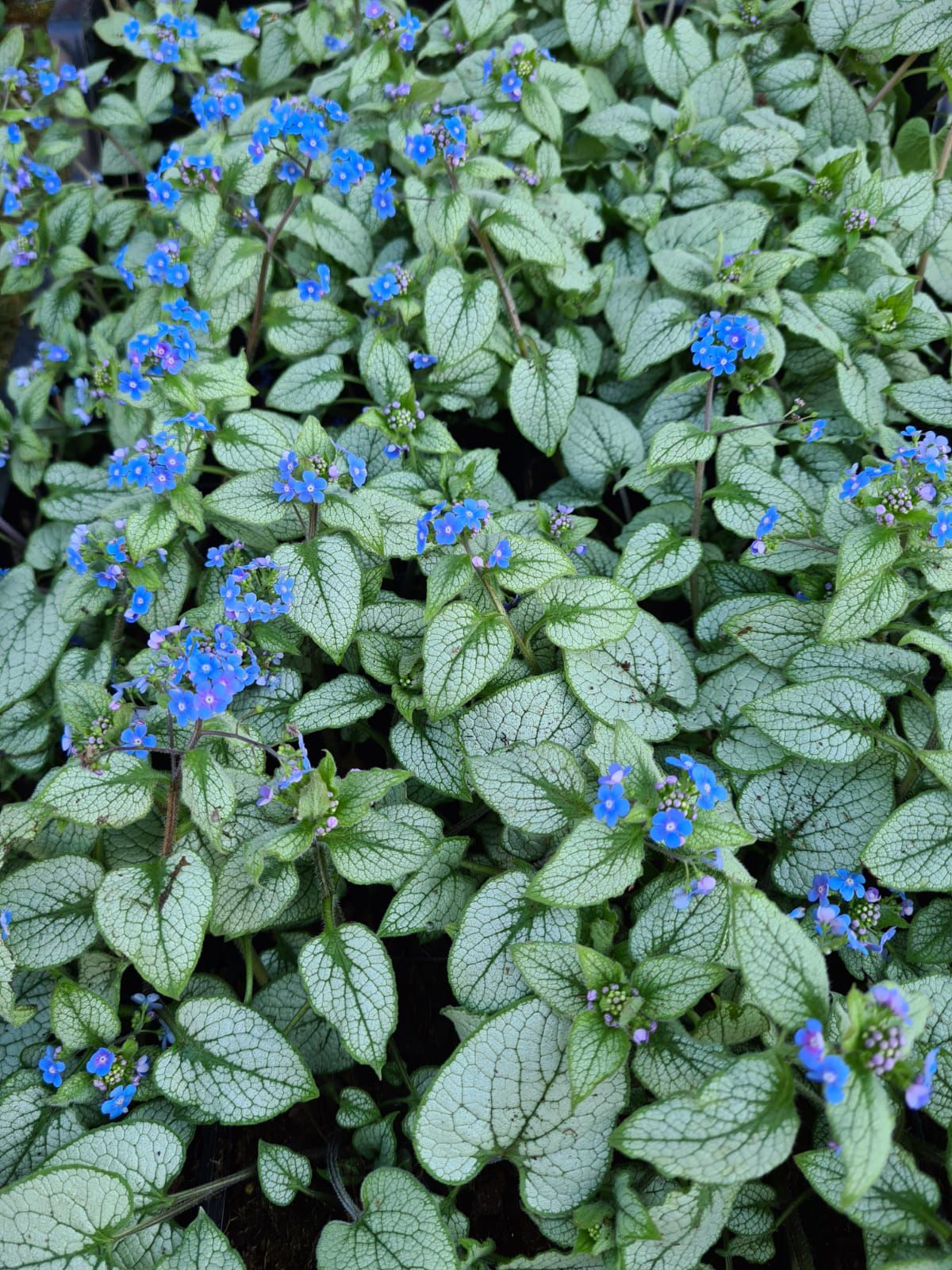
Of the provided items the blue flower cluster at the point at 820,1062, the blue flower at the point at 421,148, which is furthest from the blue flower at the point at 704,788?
the blue flower at the point at 421,148

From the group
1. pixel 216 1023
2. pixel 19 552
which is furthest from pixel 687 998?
pixel 19 552

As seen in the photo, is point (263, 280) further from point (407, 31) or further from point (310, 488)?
point (310, 488)

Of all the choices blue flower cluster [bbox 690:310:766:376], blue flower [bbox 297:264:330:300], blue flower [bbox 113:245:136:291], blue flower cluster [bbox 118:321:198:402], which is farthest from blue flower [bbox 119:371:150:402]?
blue flower cluster [bbox 690:310:766:376]

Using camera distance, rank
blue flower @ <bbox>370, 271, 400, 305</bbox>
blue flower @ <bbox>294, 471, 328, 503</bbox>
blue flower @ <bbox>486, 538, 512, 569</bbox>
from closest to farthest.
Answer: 1. blue flower @ <bbox>486, 538, 512, 569</bbox>
2. blue flower @ <bbox>294, 471, 328, 503</bbox>
3. blue flower @ <bbox>370, 271, 400, 305</bbox>

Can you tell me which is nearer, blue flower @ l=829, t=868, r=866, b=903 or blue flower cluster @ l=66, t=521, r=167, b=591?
blue flower @ l=829, t=868, r=866, b=903

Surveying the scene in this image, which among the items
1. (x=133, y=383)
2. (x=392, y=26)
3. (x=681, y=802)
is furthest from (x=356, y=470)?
(x=392, y=26)

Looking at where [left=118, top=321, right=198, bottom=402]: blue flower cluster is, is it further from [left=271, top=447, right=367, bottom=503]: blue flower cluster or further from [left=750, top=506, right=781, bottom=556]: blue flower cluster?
[left=750, top=506, right=781, bottom=556]: blue flower cluster

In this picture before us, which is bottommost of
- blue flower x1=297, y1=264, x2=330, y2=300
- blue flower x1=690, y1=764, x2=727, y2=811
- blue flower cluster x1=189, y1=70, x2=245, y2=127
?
blue flower x1=690, y1=764, x2=727, y2=811

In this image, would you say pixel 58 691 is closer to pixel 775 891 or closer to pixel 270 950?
pixel 270 950
